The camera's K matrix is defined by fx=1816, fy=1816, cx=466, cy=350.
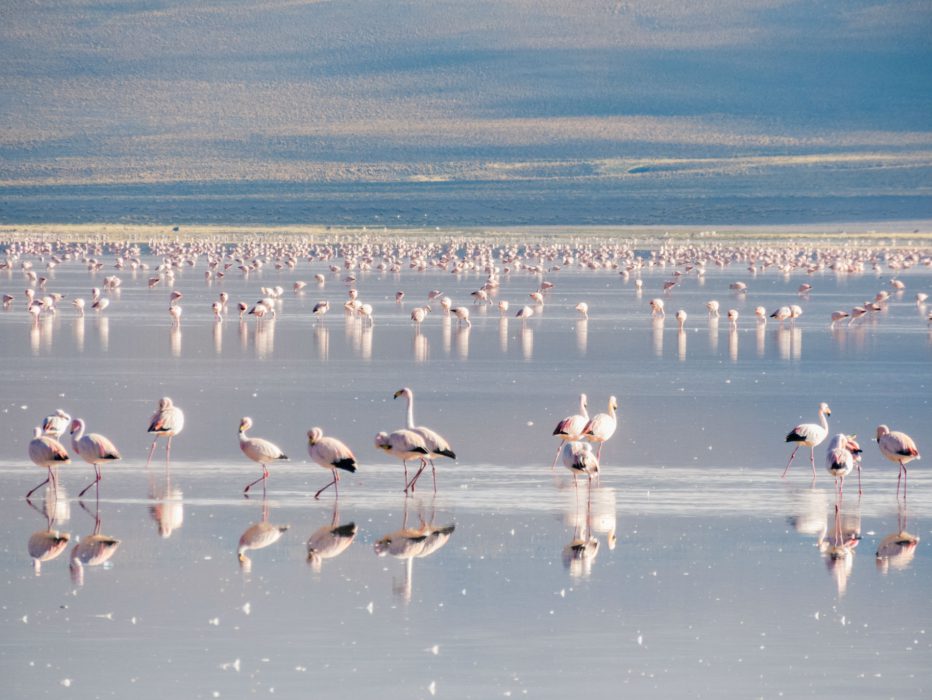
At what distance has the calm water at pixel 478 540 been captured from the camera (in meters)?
6.92

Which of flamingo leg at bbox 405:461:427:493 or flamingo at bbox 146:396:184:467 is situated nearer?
flamingo leg at bbox 405:461:427:493

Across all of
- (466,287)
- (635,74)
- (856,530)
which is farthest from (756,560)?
(635,74)

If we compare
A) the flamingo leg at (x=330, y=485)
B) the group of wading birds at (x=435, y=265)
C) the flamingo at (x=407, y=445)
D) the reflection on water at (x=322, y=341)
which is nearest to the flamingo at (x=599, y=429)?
the flamingo at (x=407, y=445)

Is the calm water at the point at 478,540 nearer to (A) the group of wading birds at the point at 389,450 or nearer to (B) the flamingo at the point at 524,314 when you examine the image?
(A) the group of wading birds at the point at 389,450

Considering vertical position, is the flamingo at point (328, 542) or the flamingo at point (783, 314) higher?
the flamingo at point (783, 314)

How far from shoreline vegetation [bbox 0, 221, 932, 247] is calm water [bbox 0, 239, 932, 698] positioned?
45.9m

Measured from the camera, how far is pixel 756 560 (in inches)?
349

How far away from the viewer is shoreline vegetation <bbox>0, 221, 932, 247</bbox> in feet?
214

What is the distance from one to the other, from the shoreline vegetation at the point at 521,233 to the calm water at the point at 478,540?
4585cm

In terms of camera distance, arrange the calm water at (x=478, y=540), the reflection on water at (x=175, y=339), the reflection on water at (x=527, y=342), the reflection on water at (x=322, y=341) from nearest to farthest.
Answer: the calm water at (x=478, y=540) → the reflection on water at (x=322, y=341) → the reflection on water at (x=175, y=339) → the reflection on water at (x=527, y=342)

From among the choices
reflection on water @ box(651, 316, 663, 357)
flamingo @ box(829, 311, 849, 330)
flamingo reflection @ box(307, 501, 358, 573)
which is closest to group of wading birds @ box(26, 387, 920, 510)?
flamingo reflection @ box(307, 501, 358, 573)

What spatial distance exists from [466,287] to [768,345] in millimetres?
13682

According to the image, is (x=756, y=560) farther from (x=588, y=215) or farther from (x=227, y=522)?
(x=588, y=215)

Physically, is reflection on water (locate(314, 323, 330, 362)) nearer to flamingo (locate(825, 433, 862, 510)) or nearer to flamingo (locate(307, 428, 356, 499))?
flamingo (locate(307, 428, 356, 499))
